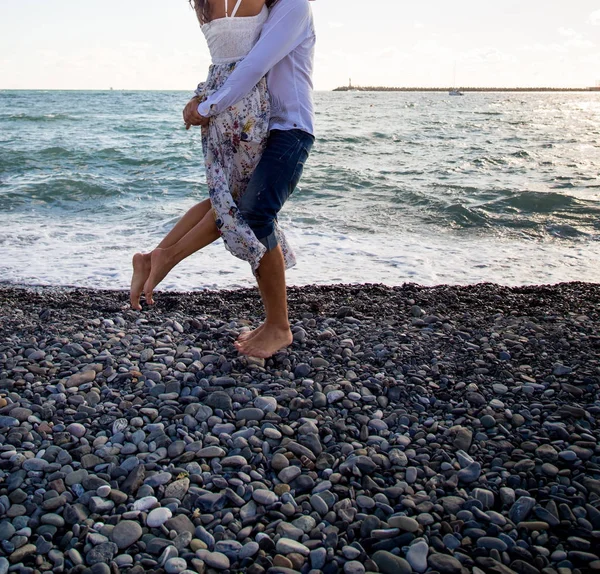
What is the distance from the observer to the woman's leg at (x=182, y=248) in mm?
2934

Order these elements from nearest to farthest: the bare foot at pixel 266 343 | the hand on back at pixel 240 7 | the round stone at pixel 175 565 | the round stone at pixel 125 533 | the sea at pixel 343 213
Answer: the round stone at pixel 175 565 < the round stone at pixel 125 533 < the hand on back at pixel 240 7 < the bare foot at pixel 266 343 < the sea at pixel 343 213

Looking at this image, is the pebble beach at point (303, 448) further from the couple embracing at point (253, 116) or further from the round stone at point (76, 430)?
the couple embracing at point (253, 116)

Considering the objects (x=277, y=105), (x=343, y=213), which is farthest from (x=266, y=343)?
(x=343, y=213)

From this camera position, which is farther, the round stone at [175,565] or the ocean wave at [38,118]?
the ocean wave at [38,118]

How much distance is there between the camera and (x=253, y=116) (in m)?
2.71

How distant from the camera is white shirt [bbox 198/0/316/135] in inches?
101

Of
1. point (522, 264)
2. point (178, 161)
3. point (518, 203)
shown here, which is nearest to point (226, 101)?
point (522, 264)

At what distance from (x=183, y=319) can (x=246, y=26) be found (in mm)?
2001

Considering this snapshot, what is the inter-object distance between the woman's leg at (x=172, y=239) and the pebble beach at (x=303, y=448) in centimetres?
40

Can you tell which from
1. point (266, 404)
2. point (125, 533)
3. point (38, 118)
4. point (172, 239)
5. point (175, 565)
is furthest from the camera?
point (38, 118)

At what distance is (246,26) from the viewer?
264 cm

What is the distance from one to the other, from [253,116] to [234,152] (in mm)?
194

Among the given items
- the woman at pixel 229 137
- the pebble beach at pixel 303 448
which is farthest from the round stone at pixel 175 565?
the woman at pixel 229 137

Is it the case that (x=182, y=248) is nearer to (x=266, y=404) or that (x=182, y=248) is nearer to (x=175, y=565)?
(x=266, y=404)
